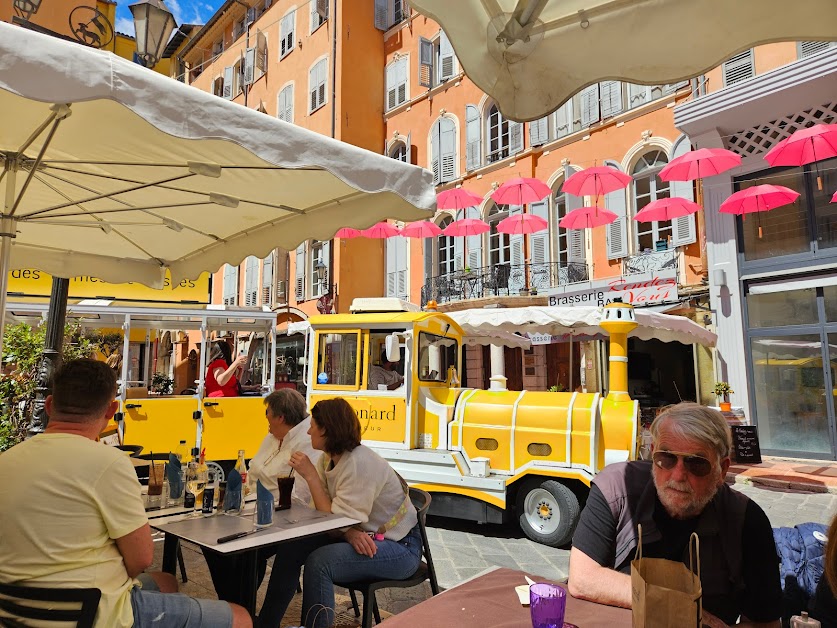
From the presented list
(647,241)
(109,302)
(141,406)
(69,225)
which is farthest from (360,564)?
(647,241)

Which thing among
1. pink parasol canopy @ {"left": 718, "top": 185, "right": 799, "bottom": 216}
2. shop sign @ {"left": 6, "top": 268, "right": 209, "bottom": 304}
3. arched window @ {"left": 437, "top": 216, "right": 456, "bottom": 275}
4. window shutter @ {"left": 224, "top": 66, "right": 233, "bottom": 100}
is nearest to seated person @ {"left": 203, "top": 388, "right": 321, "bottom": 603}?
shop sign @ {"left": 6, "top": 268, "right": 209, "bottom": 304}

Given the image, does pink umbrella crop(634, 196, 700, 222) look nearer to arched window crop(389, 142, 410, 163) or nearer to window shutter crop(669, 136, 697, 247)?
window shutter crop(669, 136, 697, 247)

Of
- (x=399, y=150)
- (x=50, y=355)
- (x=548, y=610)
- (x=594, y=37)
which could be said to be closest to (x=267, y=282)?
(x=399, y=150)

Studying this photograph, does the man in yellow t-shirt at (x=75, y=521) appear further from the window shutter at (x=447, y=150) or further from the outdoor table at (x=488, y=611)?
the window shutter at (x=447, y=150)

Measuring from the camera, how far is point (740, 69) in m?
12.4

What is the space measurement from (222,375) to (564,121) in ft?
39.4

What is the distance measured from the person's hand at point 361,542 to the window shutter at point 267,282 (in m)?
21.1

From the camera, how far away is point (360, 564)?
3023mm

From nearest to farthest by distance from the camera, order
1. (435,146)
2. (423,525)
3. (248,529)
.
→ (248,529) → (423,525) → (435,146)

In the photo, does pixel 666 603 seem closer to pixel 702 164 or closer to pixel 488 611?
pixel 488 611

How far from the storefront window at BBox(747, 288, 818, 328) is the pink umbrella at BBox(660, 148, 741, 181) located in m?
3.33

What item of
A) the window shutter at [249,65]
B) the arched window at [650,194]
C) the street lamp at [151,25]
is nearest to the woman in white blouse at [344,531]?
the street lamp at [151,25]

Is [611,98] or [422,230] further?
[611,98]

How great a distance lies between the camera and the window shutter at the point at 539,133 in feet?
54.1
